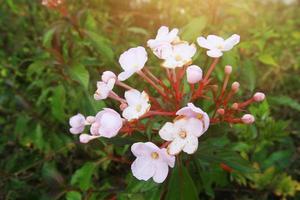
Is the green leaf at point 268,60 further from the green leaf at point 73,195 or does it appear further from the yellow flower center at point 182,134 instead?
the yellow flower center at point 182,134

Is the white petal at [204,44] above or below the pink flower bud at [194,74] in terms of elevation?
above

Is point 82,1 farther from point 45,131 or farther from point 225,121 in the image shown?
point 225,121

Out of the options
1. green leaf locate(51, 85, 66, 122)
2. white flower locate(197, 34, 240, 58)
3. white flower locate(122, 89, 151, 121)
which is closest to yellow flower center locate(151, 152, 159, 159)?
white flower locate(122, 89, 151, 121)

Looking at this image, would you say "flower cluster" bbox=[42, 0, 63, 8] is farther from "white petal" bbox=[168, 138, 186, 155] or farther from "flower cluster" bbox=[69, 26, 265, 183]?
"white petal" bbox=[168, 138, 186, 155]

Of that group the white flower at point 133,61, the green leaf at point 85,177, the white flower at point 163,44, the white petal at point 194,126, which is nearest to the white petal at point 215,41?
the white flower at point 163,44

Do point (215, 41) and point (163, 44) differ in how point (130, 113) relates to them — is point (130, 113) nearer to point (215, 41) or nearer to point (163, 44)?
point (163, 44)

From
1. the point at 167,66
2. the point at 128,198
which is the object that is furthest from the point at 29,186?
the point at 167,66
